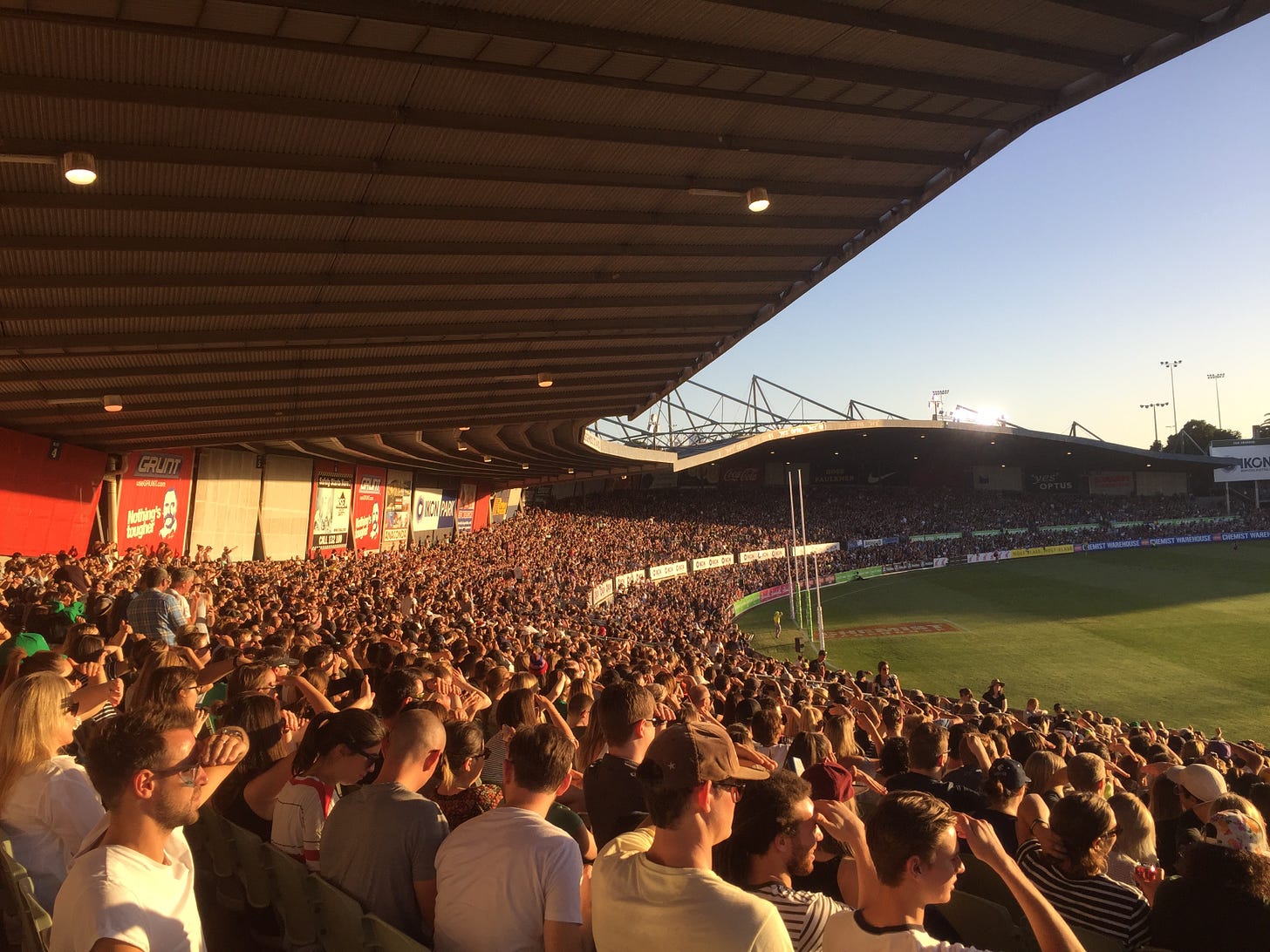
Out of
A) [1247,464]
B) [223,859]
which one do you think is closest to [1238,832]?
[223,859]

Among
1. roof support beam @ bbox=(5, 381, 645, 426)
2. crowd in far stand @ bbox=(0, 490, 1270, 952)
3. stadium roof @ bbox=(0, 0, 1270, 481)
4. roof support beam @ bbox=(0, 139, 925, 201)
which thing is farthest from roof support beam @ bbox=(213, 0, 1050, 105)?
roof support beam @ bbox=(5, 381, 645, 426)

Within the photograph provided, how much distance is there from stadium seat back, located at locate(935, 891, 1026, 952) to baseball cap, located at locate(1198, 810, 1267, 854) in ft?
3.14

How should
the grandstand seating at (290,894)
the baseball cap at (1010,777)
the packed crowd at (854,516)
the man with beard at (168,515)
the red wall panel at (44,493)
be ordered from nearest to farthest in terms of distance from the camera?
1. the grandstand seating at (290,894)
2. the baseball cap at (1010,777)
3. the red wall panel at (44,493)
4. the man with beard at (168,515)
5. the packed crowd at (854,516)

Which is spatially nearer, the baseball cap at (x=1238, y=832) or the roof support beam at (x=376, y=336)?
the baseball cap at (x=1238, y=832)

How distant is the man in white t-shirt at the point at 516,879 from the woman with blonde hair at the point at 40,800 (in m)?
1.59

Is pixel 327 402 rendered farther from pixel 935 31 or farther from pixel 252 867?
pixel 252 867

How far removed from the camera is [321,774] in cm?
409

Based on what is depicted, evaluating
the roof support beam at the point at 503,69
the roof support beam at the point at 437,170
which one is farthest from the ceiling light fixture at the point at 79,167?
the roof support beam at the point at 503,69

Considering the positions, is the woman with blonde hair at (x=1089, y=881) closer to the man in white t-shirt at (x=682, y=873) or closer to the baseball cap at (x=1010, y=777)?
the baseball cap at (x=1010, y=777)

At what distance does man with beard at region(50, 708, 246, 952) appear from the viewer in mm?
2457

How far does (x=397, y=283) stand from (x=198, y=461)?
1766 centimetres

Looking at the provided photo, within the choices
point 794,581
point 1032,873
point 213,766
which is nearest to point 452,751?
point 213,766

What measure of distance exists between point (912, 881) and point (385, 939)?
5.91ft

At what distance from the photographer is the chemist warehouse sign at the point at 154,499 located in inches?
933
